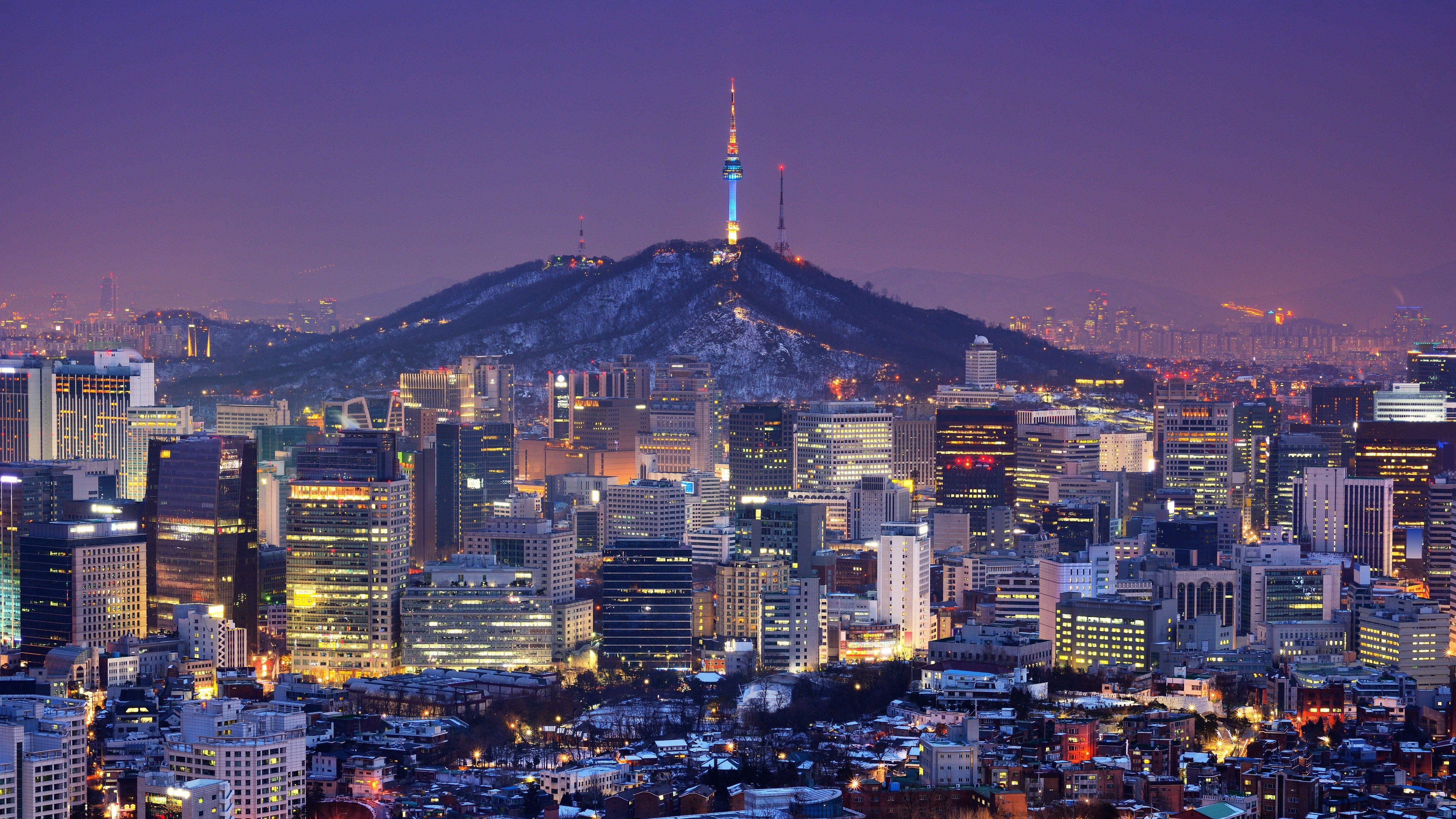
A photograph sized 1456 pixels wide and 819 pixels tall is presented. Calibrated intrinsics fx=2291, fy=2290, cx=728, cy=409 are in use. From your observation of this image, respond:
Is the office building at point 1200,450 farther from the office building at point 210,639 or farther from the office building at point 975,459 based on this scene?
the office building at point 210,639

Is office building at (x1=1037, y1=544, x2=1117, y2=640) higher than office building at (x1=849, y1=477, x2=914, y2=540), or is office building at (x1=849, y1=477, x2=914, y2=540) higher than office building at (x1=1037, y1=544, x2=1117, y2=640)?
office building at (x1=849, y1=477, x2=914, y2=540)

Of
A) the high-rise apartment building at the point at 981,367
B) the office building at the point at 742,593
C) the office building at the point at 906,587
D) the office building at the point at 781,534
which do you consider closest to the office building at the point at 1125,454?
the high-rise apartment building at the point at 981,367

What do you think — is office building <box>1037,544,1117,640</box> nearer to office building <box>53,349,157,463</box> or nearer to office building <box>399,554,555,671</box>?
office building <box>399,554,555,671</box>

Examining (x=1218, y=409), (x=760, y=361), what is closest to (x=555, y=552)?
(x=1218, y=409)

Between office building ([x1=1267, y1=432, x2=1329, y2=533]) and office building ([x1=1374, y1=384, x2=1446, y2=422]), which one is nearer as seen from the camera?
office building ([x1=1267, y1=432, x2=1329, y2=533])

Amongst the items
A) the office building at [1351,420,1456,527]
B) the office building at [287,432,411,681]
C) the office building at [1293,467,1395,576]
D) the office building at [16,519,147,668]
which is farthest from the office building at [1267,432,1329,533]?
the office building at [16,519,147,668]

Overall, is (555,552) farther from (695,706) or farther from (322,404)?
(322,404)

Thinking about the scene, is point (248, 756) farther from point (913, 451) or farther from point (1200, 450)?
point (913, 451)
